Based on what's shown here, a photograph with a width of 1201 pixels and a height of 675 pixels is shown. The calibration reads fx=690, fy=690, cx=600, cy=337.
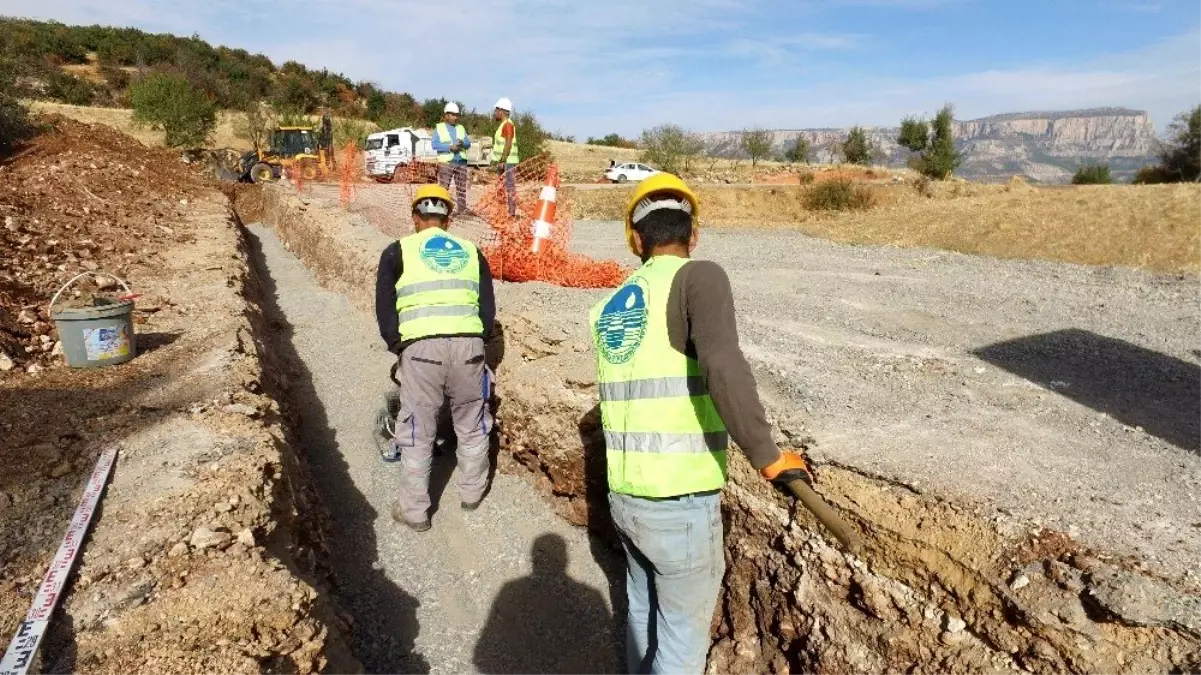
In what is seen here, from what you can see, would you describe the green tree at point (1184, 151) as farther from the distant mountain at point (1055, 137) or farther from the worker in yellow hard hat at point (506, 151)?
the distant mountain at point (1055, 137)

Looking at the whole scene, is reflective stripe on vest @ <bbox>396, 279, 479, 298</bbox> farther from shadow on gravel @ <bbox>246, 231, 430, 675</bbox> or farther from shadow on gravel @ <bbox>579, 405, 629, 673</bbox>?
shadow on gravel @ <bbox>246, 231, 430, 675</bbox>

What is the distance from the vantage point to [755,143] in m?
45.4

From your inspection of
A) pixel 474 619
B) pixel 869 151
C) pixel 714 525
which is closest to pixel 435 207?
pixel 474 619

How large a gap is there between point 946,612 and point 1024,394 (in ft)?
6.79

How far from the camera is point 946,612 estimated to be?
2.54 meters

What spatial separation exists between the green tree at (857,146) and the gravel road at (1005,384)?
3646 centimetres

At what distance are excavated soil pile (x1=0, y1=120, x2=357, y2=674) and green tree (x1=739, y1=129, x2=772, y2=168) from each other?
42.5m

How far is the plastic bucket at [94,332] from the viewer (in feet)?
15.6

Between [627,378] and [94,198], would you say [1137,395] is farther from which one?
[94,198]

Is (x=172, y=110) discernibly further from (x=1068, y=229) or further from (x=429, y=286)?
(x=1068, y=229)

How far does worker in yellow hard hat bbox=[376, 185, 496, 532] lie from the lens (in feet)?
13.0

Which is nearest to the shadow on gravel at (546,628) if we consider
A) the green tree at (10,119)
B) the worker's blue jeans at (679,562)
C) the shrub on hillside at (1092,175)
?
the worker's blue jeans at (679,562)

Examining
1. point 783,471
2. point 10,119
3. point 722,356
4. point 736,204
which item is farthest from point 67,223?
point 736,204

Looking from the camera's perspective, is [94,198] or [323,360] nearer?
[323,360]
